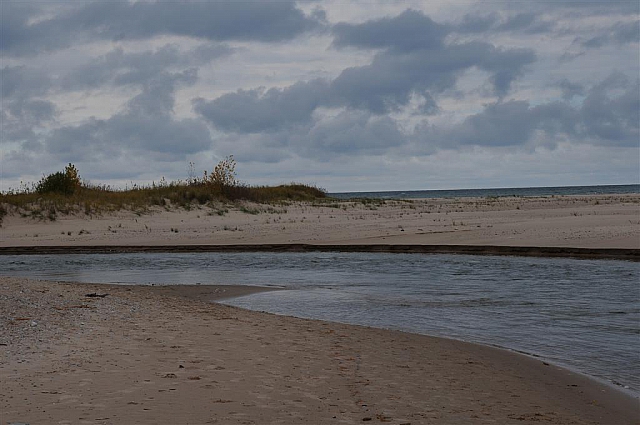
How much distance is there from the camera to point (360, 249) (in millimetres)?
28109

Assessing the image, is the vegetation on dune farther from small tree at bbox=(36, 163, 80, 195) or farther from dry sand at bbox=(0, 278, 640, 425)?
dry sand at bbox=(0, 278, 640, 425)

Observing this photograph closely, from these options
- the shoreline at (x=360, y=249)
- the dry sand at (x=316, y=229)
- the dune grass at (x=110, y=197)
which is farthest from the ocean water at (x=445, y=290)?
the dune grass at (x=110, y=197)

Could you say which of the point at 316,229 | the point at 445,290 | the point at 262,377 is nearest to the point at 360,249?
the point at 316,229

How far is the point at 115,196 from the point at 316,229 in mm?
16037

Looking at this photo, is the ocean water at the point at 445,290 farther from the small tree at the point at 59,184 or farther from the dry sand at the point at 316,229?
the small tree at the point at 59,184

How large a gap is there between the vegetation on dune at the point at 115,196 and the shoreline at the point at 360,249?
9834 millimetres

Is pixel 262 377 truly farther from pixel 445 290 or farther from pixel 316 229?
pixel 316 229

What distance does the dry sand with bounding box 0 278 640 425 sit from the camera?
21.0ft

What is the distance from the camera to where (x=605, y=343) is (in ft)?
34.5

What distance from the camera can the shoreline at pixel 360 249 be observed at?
2344cm

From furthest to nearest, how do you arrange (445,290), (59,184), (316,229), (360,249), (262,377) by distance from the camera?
(59,184), (316,229), (360,249), (445,290), (262,377)

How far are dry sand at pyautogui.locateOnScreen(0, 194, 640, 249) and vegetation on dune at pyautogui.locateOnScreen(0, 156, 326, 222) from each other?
766 mm

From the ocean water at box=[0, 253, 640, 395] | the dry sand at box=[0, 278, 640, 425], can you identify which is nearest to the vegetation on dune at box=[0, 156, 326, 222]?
the ocean water at box=[0, 253, 640, 395]

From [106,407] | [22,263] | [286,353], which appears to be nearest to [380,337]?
[286,353]
